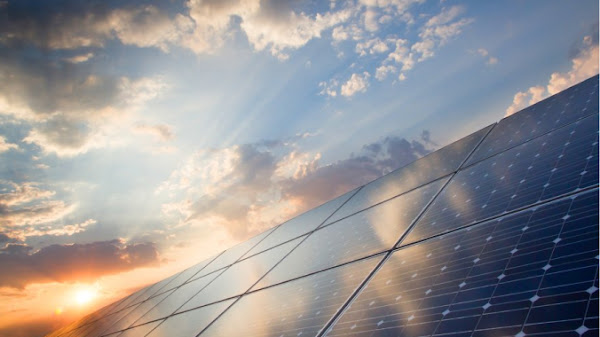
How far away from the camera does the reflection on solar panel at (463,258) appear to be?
8.64ft

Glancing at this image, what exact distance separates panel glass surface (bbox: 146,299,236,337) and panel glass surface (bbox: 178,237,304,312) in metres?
0.41

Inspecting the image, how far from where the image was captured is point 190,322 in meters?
7.68

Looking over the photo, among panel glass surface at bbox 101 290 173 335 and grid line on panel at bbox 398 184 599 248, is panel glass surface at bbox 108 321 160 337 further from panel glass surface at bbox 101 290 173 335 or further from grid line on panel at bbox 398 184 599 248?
grid line on panel at bbox 398 184 599 248

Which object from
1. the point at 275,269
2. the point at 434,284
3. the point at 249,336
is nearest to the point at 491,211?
the point at 434,284

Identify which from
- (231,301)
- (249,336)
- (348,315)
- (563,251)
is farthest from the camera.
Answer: (231,301)

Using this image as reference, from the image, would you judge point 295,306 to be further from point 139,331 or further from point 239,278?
point 139,331

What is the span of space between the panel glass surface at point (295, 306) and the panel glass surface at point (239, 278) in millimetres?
1583

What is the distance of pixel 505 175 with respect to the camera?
558 cm

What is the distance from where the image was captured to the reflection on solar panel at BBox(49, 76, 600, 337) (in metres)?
2.63

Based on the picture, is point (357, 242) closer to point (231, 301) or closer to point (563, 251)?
point (231, 301)

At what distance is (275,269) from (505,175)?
18.6 feet


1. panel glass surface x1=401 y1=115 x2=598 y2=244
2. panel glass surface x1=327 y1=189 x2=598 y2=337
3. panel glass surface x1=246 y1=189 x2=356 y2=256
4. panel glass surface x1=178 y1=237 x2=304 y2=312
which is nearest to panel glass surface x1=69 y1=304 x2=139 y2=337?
panel glass surface x1=178 y1=237 x2=304 y2=312

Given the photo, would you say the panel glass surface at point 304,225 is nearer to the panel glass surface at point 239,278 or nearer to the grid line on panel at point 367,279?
the panel glass surface at point 239,278

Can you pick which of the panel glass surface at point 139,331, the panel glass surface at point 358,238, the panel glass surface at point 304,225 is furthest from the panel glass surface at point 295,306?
the panel glass surface at point 304,225
